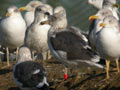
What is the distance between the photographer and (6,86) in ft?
30.6

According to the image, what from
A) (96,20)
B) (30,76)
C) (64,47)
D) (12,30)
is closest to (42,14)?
(12,30)

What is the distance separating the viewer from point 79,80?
29.2ft

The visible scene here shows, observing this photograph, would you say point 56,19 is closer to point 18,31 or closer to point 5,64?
point 18,31

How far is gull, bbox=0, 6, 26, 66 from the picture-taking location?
11.3 metres

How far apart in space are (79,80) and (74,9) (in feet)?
49.6

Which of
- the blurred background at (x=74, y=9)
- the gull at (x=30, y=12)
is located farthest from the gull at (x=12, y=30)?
the blurred background at (x=74, y=9)

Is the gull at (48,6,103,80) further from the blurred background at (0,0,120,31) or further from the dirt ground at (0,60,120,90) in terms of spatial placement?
the blurred background at (0,0,120,31)

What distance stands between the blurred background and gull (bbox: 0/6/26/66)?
892 centimetres

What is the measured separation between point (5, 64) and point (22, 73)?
4.12m

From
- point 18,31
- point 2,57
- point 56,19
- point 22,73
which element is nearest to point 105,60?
point 56,19

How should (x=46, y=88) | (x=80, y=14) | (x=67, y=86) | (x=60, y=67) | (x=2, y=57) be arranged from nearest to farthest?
(x=46, y=88) < (x=67, y=86) < (x=60, y=67) < (x=2, y=57) < (x=80, y=14)

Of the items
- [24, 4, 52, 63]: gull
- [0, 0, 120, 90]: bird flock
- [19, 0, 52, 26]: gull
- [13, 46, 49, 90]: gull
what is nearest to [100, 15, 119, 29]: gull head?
[0, 0, 120, 90]: bird flock

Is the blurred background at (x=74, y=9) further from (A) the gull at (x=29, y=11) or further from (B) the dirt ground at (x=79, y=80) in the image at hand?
(B) the dirt ground at (x=79, y=80)

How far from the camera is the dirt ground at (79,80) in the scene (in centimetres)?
840
